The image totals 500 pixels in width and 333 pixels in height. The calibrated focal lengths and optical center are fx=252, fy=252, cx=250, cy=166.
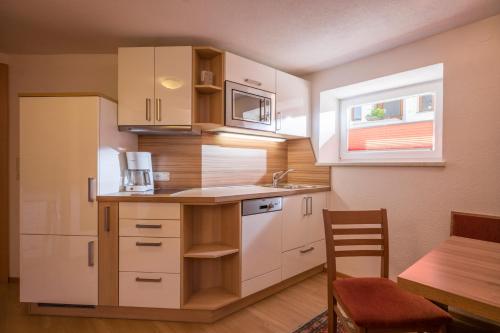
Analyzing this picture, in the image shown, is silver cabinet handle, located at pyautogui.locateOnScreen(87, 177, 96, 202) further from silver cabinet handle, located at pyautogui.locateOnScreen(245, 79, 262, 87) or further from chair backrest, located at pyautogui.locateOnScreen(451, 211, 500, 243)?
chair backrest, located at pyautogui.locateOnScreen(451, 211, 500, 243)

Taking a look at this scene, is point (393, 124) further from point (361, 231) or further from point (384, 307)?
point (384, 307)

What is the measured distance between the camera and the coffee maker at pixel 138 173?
82.7 inches

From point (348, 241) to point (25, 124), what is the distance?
7.81 feet

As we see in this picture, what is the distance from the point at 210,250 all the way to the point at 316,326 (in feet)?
3.05

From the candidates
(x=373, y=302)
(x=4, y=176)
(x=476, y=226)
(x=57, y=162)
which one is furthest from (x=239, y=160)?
(x=4, y=176)

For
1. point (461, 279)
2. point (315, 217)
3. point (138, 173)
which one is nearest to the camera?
point (461, 279)

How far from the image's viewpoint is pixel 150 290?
1.81 meters

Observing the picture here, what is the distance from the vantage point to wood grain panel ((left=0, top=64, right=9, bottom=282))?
2410 millimetres

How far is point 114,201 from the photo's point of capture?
1.83 m

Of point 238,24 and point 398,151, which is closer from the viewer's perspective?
point 238,24

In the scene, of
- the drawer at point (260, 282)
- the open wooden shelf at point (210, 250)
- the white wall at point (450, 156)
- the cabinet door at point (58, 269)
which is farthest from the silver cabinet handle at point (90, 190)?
the white wall at point (450, 156)

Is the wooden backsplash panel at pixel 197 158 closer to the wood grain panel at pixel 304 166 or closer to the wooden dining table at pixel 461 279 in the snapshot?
the wood grain panel at pixel 304 166

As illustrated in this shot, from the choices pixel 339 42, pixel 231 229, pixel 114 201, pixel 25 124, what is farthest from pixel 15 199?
pixel 339 42

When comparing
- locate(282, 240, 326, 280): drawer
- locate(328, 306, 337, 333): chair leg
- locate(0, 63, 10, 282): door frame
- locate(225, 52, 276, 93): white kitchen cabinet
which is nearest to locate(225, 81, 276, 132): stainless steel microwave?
locate(225, 52, 276, 93): white kitchen cabinet
